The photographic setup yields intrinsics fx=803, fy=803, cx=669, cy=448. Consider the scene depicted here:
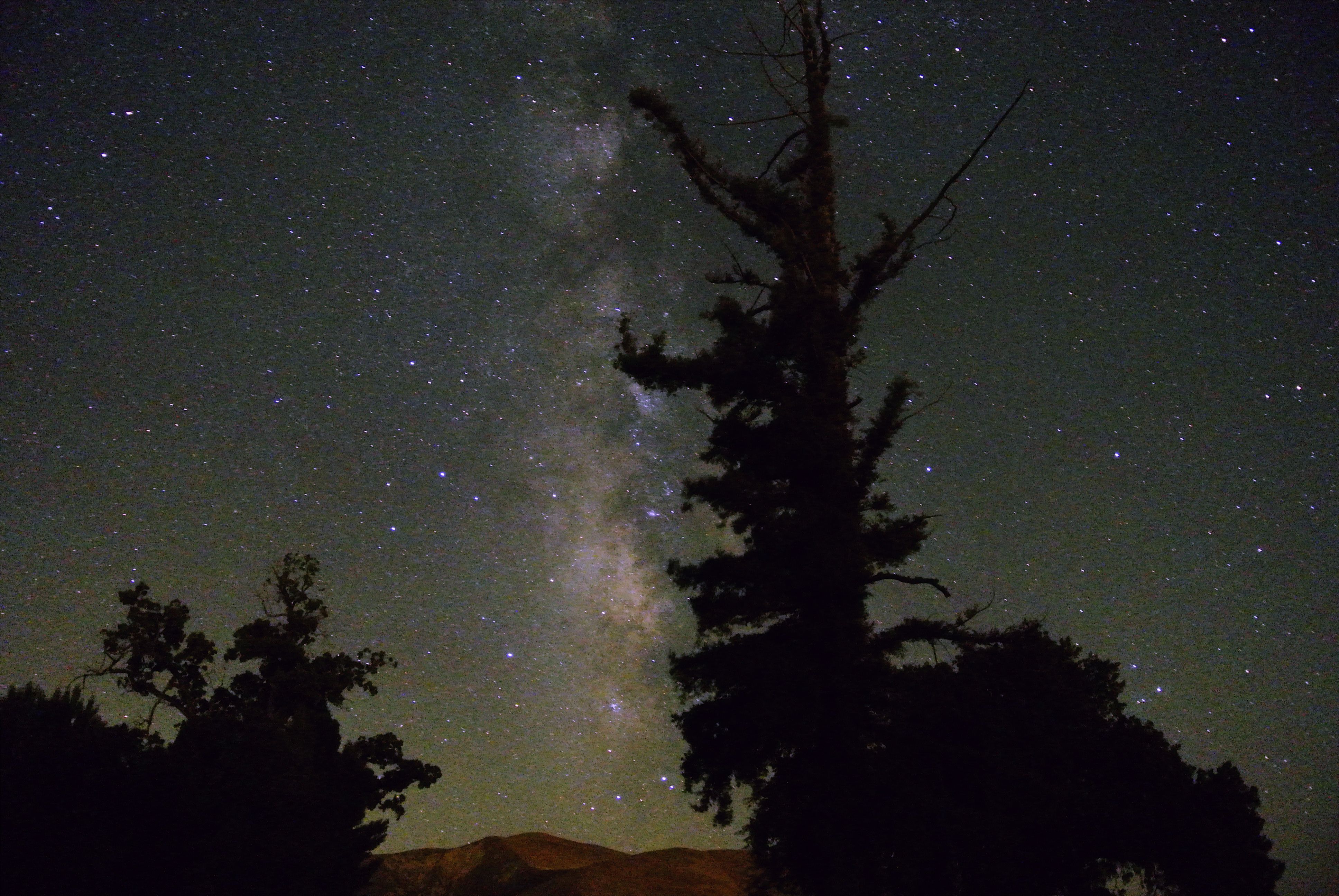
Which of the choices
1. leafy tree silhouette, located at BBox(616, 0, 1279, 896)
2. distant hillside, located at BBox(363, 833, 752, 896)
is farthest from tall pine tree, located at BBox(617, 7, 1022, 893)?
→ distant hillside, located at BBox(363, 833, 752, 896)

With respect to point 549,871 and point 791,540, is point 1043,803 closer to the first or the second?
point 791,540

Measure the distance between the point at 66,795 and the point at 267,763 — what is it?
2956 mm

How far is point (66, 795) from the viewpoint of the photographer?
9250 millimetres

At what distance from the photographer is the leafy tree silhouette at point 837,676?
9781 mm

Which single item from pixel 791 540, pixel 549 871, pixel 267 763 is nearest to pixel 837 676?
pixel 791 540

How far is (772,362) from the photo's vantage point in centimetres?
1280

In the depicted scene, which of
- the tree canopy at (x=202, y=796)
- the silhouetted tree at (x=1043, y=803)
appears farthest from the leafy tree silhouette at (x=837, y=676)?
the tree canopy at (x=202, y=796)

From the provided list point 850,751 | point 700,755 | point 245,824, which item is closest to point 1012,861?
point 850,751

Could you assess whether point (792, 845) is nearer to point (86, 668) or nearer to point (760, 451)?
point (760, 451)

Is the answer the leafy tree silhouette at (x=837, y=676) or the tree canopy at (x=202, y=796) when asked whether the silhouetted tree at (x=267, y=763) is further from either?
the leafy tree silhouette at (x=837, y=676)

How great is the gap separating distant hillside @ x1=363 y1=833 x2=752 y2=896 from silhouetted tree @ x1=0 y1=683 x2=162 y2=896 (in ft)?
96.7

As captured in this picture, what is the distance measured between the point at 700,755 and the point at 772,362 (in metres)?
6.05

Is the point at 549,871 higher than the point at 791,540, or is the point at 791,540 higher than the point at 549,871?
the point at 791,540

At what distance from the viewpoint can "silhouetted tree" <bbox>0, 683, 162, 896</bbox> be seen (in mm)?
8586
